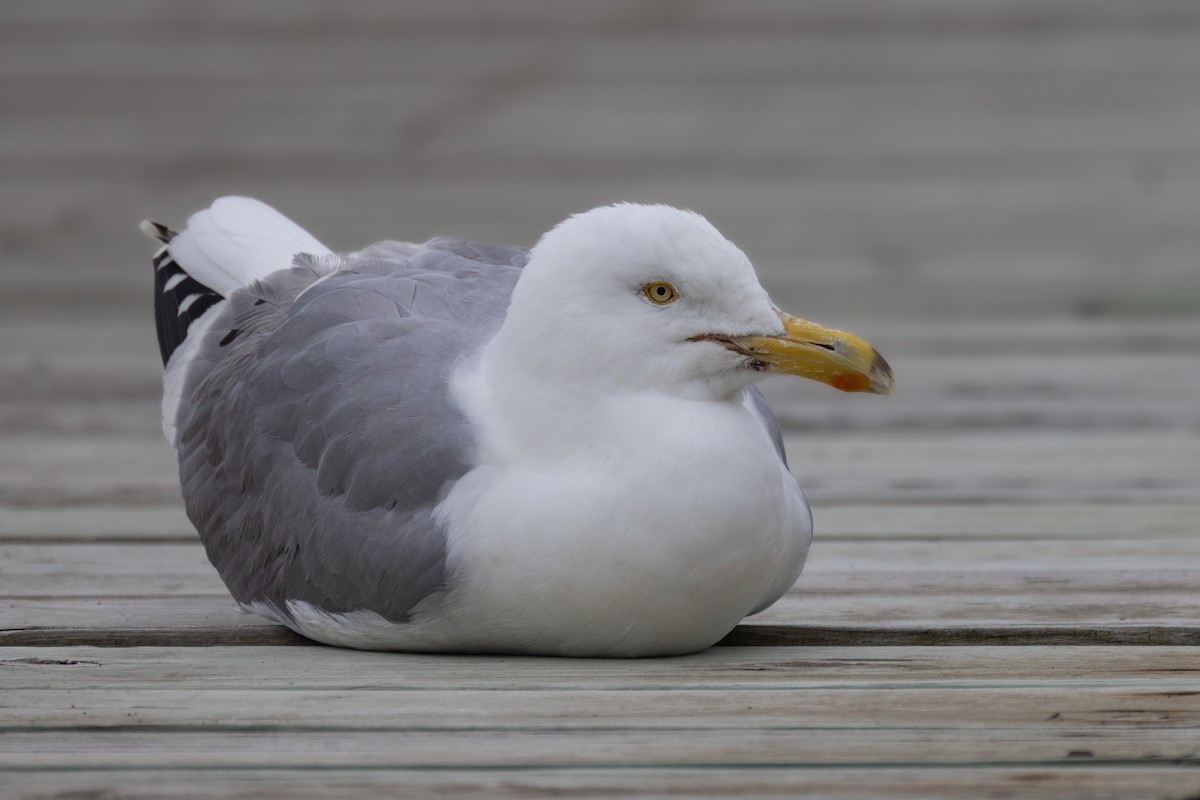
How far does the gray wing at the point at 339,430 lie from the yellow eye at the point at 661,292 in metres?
0.33

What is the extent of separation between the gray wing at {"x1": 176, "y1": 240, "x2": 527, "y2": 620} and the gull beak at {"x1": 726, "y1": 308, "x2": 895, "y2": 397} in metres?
0.43

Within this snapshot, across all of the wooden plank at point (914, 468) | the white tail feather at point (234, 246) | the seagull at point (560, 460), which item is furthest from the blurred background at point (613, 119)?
the seagull at point (560, 460)

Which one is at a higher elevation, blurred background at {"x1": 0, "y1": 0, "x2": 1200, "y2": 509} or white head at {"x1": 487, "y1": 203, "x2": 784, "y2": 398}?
blurred background at {"x1": 0, "y1": 0, "x2": 1200, "y2": 509}

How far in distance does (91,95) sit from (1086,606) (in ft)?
20.7

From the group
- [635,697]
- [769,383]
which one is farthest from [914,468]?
[635,697]

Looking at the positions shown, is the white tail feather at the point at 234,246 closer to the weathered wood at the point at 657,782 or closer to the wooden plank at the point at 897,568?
the wooden plank at the point at 897,568

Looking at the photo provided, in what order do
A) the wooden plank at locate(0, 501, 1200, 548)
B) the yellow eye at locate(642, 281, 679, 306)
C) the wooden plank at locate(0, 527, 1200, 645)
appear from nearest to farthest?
1. the yellow eye at locate(642, 281, 679, 306)
2. the wooden plank at locate(0, 527, 1200, 645)
3. the wooden plank at locate(0, 501, 1200, 548)

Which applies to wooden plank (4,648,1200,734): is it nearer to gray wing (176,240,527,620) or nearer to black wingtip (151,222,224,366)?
gray wing (176,240,527,620)

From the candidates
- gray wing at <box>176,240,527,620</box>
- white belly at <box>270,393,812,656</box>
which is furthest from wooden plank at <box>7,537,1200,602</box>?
white belly at <box>270,393,812,656</box>

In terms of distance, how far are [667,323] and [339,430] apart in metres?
0.53

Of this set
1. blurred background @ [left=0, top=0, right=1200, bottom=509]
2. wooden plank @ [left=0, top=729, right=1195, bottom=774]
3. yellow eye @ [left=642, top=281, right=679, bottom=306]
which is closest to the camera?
wooden plank @ [left=0, top=729, right=1195, bottom=774]

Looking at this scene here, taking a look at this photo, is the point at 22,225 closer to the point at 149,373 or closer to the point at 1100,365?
the point at 149,373

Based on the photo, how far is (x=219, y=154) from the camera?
26.5 ft

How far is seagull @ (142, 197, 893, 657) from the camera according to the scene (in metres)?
2.42
